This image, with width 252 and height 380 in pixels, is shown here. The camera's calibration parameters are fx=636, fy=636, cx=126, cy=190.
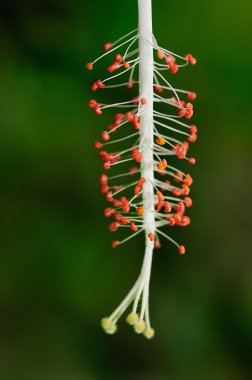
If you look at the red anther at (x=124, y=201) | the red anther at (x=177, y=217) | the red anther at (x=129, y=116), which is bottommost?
the red anther at (x=177, y=217)

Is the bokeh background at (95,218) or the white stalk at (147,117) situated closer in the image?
the white stalk at (147,117)

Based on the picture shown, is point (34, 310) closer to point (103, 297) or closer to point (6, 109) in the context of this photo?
point (103, 297)

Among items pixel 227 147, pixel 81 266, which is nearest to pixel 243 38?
pixel 227 147

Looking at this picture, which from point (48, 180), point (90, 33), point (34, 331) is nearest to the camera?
point (90, 33)

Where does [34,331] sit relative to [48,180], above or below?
below

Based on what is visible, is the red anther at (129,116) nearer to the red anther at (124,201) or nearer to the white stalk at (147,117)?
the white stalk at (147,117)

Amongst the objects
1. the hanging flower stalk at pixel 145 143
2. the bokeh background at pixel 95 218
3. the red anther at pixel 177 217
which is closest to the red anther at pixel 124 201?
the hanging flower stalk at pixel 145 143

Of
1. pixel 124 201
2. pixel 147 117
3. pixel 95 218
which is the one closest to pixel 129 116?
pixel 147 117
